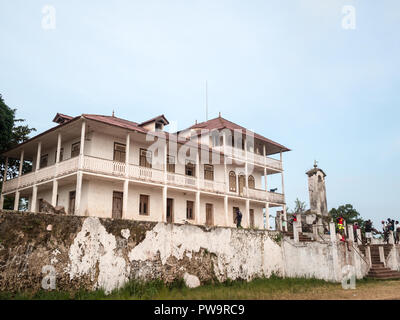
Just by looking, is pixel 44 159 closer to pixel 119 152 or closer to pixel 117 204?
pixel 119 152

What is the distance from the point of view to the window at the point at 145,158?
1943 centimetres

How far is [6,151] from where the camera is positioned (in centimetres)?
2016

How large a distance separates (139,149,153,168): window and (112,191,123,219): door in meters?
2.12

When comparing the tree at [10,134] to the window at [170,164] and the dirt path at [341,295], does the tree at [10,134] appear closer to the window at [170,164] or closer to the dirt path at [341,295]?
the window at [170,164]

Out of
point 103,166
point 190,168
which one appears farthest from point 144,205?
point 190,168

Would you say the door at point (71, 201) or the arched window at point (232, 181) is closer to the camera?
the door at point (71, 201)

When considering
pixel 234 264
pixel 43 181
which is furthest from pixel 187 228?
pixel 43 181

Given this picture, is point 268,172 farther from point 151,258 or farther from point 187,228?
point 151,258

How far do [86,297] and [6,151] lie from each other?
14610 millimetres

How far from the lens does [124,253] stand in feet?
33.0

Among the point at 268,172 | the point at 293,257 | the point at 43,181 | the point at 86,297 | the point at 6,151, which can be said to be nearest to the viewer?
the point at 86,297

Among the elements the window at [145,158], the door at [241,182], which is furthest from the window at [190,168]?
the door at [241,182]

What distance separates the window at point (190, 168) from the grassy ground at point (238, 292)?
9305 mm

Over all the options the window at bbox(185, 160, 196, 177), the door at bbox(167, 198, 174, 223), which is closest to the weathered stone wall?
the door at bbox(167, 198, 174, 223)
